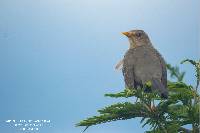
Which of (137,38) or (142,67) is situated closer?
(142,67)

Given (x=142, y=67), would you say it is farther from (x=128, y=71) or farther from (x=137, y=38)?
(x=137, y=38)

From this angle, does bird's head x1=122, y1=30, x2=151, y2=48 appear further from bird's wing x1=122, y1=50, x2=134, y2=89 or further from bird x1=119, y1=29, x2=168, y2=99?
bird's wing x1=122, y1=50, x2=134, y2=89

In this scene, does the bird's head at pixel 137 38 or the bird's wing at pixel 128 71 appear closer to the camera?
the bird's wing at pixel 128 71

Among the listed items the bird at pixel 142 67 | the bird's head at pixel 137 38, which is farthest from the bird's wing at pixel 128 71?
the bird's head at pixel 137 38

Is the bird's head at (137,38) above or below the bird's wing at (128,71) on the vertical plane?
above

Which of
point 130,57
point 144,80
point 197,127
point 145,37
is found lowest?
point 197,127

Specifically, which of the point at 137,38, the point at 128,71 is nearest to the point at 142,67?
the point at 128,71

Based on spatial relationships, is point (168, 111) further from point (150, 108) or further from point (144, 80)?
point (144, 80)

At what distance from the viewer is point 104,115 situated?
2.42 feet

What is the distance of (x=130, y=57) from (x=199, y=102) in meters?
0.79

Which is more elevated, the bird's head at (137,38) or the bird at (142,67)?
the bird's head at (137,38)

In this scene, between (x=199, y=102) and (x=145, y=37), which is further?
(x=145, y=37)

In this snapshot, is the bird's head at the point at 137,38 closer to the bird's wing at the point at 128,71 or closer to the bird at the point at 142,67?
the bird at the point at 142,67

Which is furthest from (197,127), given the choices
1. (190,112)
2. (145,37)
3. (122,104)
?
(145,37)
